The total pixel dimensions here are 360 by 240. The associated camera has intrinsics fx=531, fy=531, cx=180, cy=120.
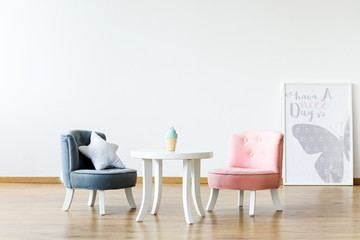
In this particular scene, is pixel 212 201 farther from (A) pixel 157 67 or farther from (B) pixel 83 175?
(A) pixel 157 67

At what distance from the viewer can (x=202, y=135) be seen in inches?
286

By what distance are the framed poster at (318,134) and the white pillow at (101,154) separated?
293 centimetres

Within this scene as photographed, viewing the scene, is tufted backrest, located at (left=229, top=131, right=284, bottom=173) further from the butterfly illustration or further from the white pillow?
A: the butterfly illustration

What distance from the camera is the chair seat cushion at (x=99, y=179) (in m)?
4.61

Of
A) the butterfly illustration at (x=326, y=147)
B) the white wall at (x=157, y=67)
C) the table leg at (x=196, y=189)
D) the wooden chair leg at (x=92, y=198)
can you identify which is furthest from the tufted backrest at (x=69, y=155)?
the butterfly illustration at (x=326, y=147)

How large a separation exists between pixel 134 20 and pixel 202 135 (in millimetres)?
1839

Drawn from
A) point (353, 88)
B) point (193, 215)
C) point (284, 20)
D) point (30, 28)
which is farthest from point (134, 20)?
point (193, 215)

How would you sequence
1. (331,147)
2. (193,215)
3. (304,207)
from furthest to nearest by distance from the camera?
1. (331,147)
2. (304,207)
3. (193,215)

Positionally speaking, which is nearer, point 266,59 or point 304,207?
point 304,207

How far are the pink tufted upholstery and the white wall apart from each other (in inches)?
82.1

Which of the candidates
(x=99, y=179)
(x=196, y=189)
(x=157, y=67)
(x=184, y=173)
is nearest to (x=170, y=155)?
(x=184, y=173)

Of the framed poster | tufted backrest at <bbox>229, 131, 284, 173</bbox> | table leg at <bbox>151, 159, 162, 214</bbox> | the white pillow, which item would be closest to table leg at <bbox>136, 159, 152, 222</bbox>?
table leg at <bbox>151, 159, 162, 214</bbox>

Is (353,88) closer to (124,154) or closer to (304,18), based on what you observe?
(304,18)

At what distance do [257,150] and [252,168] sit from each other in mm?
178
